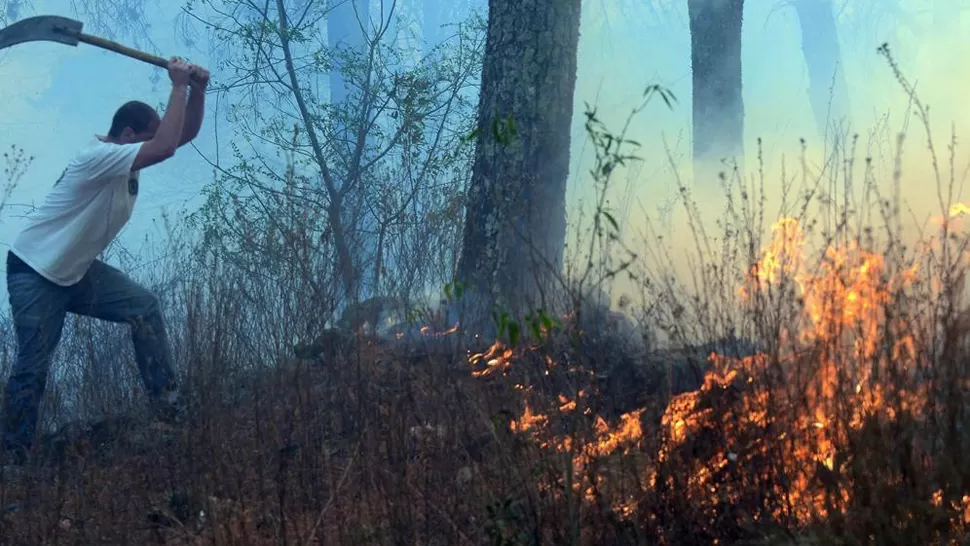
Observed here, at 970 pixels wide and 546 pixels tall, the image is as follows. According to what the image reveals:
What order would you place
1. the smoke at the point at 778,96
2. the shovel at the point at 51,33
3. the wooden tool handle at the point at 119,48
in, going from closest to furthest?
1. the wooden tool handle at the point at 119,48
2. the shovel at the point at 51,33
3. the smoke at the point at 778,96

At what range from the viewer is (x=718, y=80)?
10.6 m

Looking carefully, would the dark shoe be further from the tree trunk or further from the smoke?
the tree trunk

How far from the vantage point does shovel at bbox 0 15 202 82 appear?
210 inches

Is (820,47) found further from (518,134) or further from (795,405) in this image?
(795,405)

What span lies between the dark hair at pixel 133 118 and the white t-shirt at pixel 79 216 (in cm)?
30

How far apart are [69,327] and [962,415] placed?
7.56 m

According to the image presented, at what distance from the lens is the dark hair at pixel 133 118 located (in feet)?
19.3

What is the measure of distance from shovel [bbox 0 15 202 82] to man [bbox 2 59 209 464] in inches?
8.3

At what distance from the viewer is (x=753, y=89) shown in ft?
160

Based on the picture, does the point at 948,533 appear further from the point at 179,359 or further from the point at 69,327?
the point at 69,327

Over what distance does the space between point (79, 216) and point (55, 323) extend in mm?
575

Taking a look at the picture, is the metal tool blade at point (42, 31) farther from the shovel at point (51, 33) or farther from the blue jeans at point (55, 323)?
the blue jeans at point (55, 323)


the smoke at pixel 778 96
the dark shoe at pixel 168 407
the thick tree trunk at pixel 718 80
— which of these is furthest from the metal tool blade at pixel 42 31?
the thick tree trunk at pixel 718 80

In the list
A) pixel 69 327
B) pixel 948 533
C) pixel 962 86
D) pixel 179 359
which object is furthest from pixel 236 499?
pixel 962 86
